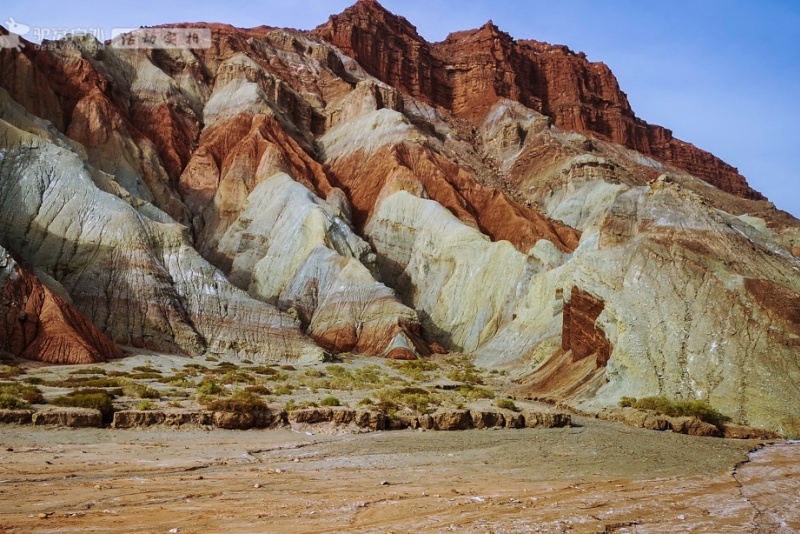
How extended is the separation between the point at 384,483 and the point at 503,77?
465 ft

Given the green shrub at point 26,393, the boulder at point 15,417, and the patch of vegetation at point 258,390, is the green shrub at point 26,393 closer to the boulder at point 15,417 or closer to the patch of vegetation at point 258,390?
the boulder at point 15,417

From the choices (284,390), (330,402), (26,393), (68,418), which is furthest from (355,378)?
(68,418)

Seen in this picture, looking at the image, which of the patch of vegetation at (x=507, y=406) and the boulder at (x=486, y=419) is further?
the patch of vegetation at (x=507, y=406)

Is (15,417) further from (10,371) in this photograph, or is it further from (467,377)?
(467,377)

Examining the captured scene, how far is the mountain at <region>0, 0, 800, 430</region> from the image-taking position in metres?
25.0

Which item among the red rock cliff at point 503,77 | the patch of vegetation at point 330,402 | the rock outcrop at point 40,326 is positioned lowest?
the patch of vegetation at point 330,402

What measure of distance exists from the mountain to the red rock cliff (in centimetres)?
765

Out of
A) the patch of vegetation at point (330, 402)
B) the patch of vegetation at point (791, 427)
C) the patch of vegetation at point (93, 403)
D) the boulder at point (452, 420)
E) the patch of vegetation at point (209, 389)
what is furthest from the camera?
the patch of vegetation at point (209, 389)

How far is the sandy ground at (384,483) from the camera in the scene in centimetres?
873

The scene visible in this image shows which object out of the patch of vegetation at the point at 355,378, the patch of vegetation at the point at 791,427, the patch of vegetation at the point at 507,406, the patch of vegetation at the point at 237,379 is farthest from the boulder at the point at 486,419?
the patch of vegetation at the point at 237,379

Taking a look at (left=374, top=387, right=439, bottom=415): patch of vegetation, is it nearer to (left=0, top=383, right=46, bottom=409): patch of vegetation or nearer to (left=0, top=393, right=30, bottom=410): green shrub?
(left=0, top=393, right=30, bottom=410): green shrub

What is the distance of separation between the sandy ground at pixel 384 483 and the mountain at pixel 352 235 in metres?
8.42

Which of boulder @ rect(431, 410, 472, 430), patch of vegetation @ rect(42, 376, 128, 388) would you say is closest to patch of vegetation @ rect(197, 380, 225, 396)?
patch of vegetation @ rect(42, 376, 128, 388)

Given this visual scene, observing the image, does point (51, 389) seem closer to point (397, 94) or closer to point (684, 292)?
point (684, 292)
